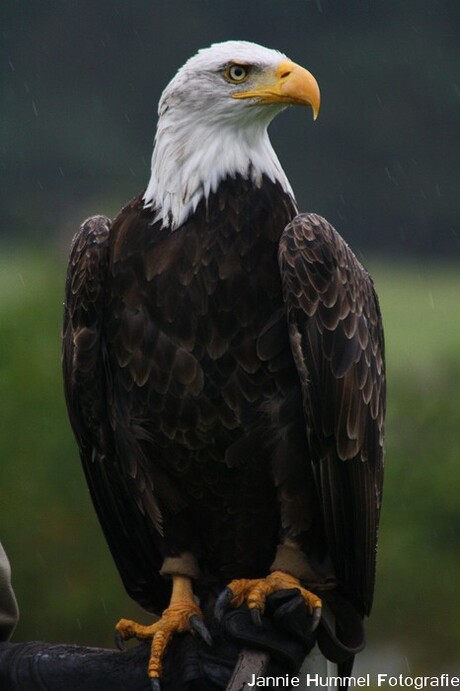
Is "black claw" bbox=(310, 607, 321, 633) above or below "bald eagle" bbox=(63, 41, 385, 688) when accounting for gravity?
below

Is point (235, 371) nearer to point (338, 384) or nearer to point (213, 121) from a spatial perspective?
point (338, 384)

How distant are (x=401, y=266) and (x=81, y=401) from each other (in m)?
7.93

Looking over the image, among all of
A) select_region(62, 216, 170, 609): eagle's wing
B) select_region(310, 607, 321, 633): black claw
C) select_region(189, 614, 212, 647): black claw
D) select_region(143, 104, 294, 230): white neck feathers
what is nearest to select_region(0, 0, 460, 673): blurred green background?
select_region(62, 216, 170, 609): eagle's wing

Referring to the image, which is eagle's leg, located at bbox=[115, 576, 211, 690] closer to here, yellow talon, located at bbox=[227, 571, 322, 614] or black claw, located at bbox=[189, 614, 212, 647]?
black claw, located at bbox=[189, 614, 212, 647]

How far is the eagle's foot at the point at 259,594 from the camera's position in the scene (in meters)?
3.29

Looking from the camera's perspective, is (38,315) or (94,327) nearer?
(94,327)

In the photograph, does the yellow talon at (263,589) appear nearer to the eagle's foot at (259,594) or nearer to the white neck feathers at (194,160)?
the eagle's foot at (259,594)

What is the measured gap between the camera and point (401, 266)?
1115 centimetres

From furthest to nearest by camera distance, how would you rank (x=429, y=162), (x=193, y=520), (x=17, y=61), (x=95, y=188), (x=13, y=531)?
(x=429, y=162) < (x=17, y=61) < (x=95, y=188) < (x=13, y=531) < (x=193, y=520)

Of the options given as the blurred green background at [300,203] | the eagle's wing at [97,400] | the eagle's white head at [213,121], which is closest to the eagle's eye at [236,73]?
the eagle's white head at [213,121]

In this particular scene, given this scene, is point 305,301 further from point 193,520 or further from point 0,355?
point 0,355

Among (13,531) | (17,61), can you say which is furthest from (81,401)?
(17,61)

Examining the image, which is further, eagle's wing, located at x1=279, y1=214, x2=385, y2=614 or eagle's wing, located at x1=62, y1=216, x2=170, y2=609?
eagle's wing, located at x1=62, y1=216, x2=170, y2=609

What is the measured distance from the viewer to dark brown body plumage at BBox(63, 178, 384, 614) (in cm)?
329
